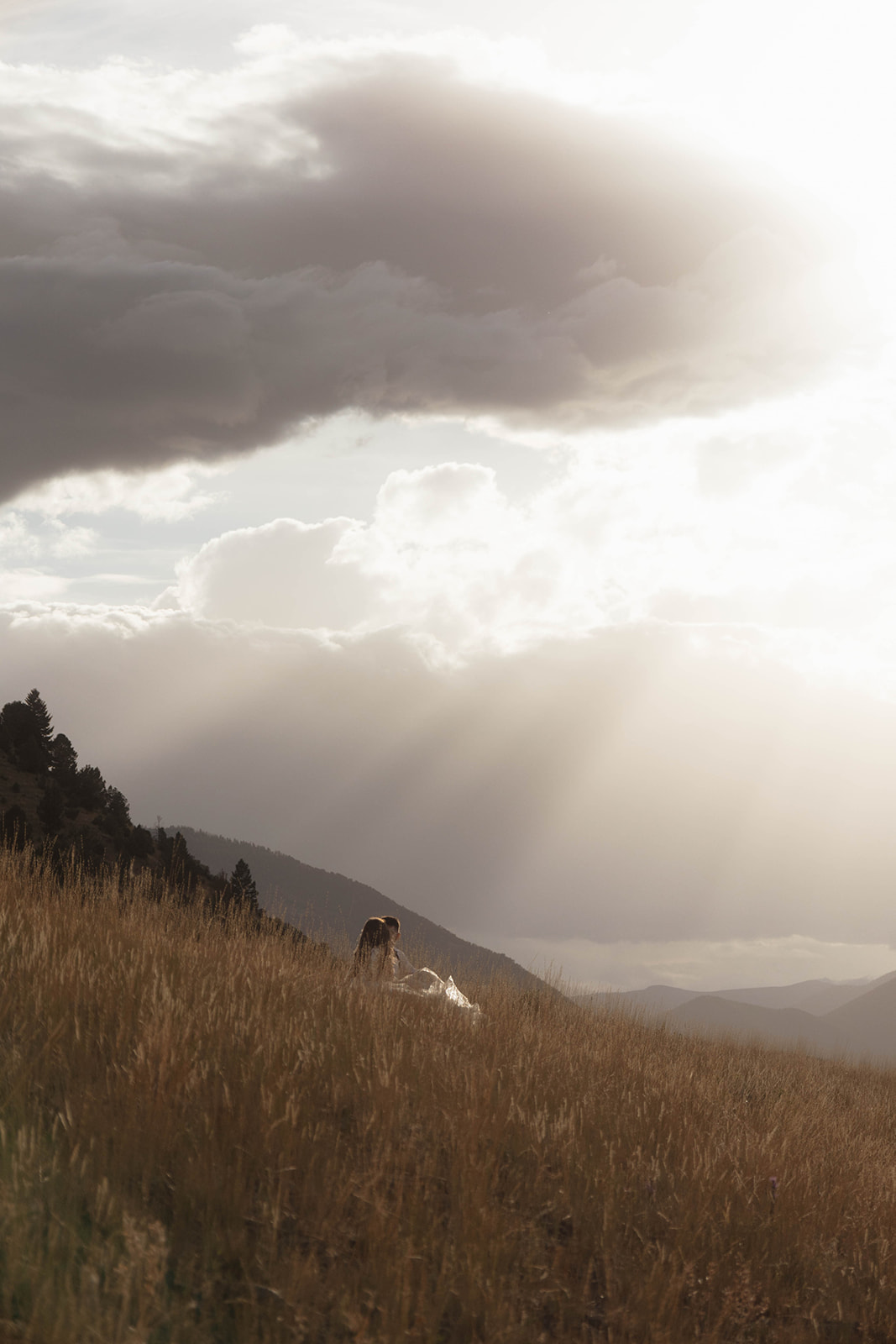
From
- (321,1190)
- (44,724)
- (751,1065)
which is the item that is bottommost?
(751,1065)

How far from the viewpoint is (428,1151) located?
4.44 m

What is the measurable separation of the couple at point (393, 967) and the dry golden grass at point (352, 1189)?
256cm

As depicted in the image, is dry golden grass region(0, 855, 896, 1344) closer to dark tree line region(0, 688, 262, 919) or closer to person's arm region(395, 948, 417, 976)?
person's arm region(395, 948, 417, 976)

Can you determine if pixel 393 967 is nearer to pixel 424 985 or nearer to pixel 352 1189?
pixel 424 985

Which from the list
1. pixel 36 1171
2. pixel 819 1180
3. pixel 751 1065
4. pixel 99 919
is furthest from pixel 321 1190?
pixel 751 1065

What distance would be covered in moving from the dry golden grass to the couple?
2.56 metres

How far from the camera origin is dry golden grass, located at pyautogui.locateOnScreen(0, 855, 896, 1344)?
10.8 feet

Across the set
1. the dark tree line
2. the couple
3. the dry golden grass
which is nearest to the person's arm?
the couple

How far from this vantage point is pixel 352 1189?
394 cm

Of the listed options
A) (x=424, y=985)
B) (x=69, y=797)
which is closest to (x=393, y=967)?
(x=424, y=985)

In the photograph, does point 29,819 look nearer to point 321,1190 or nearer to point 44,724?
point 44,724

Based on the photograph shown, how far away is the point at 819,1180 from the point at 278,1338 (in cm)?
422

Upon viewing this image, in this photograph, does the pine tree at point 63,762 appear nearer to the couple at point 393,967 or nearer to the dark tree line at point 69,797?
the dark tree line at point 69,797

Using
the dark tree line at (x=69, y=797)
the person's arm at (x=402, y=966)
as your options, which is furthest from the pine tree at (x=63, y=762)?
the person's arm at (x=402, y=966)
